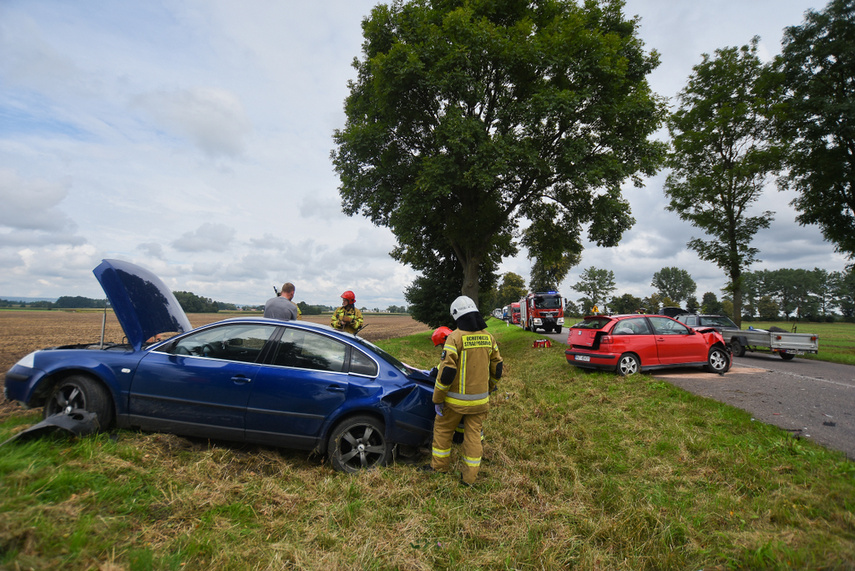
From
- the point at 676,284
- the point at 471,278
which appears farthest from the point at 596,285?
the point at 471,278

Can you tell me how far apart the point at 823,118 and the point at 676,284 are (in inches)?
4375

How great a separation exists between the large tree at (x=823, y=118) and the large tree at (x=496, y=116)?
8.32 m

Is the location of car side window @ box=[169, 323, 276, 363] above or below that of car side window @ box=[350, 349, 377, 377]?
above

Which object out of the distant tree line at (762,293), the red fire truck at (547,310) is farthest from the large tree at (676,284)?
the red fire truck at (547,310)

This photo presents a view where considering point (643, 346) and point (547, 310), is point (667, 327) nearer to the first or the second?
point (643, 346)

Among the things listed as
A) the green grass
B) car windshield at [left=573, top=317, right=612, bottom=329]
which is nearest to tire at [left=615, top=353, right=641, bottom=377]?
car windshield at [left=573, top=317, right=612, bottom=329]

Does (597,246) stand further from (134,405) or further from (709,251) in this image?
(134,405)

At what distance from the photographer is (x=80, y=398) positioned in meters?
4.12

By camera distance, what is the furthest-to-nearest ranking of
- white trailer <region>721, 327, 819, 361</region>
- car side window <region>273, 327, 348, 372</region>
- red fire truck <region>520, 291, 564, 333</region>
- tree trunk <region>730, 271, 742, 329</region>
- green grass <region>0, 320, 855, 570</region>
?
red fire truck <region>520, 291, 564, 333</region>, tree trunk <region>730, 271, 742, 329</region>, white trailer <region>721, 327, 819, 361</region>, car side window <region>273, 327, 348, 372</region>, green grass <region>0, 320, 855, 570</region>

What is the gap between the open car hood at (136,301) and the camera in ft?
15.1

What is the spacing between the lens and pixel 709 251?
21.0 meters

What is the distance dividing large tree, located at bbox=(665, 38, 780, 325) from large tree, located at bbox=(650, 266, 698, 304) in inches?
4137

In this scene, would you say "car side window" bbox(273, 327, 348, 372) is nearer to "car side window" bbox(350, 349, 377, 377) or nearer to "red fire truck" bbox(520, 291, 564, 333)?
"car side window" bbox(350, 349, 377, 377)

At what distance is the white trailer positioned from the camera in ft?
42.2
